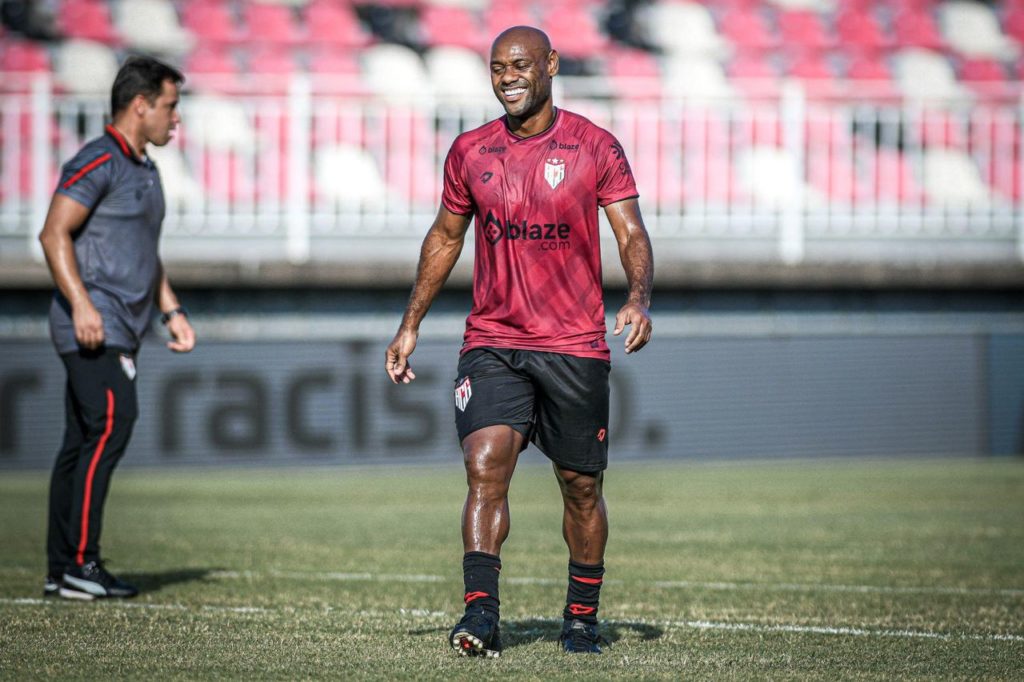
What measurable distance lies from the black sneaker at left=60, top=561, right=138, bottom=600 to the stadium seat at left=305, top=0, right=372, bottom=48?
13.3m

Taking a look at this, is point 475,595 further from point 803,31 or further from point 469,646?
point 803,31

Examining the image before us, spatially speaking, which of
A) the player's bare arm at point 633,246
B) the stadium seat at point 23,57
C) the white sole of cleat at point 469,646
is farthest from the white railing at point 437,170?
the white sole of cleat at point 469,646

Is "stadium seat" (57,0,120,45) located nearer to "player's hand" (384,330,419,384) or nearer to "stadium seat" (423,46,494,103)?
"stadium seat" (423,46,494,103)

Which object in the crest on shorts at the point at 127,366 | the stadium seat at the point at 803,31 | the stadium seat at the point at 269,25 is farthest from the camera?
the stadium seat at the point at 803,31

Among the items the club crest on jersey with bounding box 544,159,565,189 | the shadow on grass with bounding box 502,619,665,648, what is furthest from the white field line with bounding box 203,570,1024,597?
the club crest on jersey with bounding box 544,159,565,189

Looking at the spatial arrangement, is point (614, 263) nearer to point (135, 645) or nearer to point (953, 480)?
point (953, 480)

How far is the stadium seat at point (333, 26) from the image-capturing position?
1867 centimetres

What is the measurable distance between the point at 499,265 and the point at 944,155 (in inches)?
518

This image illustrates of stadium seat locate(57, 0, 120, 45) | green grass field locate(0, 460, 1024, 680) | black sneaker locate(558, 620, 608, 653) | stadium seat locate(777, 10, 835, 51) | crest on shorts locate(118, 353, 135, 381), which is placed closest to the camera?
green grass field locate(0, 460, 1024, 680)

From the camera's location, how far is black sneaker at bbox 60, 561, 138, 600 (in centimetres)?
607

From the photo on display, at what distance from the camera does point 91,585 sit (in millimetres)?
6082

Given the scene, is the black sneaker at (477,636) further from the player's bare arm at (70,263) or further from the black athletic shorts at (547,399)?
the player's bare arm at (70,263)

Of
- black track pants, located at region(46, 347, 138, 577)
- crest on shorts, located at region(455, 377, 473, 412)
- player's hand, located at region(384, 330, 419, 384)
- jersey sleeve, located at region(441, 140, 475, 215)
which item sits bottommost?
black track pants, located at region(46, 347, 138, 577)

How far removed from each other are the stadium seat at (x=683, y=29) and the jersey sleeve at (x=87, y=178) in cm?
1351
